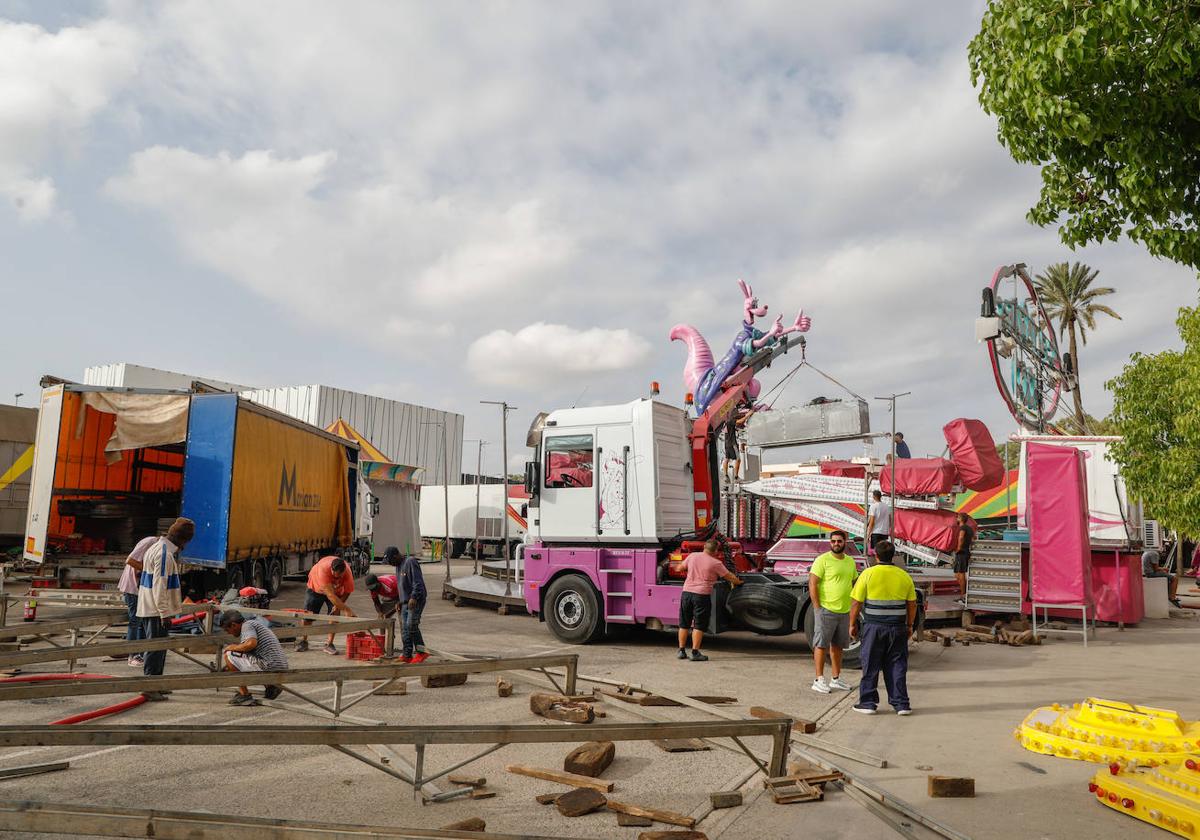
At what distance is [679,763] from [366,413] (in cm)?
4722

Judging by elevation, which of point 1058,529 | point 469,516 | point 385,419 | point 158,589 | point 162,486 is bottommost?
point 158,589

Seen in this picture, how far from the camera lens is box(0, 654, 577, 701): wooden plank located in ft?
14.7

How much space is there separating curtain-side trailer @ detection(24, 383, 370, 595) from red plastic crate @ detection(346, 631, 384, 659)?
12.9 ft

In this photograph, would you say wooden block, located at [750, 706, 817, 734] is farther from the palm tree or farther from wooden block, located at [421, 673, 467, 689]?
the palm tree

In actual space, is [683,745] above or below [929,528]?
below

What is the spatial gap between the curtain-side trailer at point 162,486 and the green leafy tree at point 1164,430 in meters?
16.3

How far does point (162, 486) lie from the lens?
58.3 feet

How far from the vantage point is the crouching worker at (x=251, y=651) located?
7.54m

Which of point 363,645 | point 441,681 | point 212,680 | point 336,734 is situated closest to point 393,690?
point 441,681

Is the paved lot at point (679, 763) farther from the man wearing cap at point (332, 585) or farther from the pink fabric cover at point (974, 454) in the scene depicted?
the pink fabric cover at point (974, 454)

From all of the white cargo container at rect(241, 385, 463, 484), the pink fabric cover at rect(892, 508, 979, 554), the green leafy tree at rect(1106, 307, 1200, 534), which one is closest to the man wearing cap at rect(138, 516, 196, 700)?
the pink fabric cover at rect(892, 508, 979, 554)

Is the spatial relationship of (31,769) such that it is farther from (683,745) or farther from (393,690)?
(683,745)

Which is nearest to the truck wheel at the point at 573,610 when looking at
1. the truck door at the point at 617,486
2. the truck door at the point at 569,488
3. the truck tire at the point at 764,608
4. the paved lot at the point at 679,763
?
the truck door at the point at 569,488

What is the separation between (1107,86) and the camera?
5133 mm
